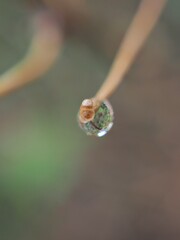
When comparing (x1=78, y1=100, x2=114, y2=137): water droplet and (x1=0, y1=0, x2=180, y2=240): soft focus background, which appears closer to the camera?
(x1=78, y1=100, x2=114, y2=137): water droplet

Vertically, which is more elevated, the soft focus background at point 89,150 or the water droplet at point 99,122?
the soft focus background at point 89,150

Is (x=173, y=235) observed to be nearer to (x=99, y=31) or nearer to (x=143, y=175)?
(x=143, y=175)

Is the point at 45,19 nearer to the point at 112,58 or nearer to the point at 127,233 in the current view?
the point at 112,58

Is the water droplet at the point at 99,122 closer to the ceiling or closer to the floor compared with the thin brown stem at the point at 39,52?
closer to the floor

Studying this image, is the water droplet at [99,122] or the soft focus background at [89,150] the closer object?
the water droplet at [99,122]

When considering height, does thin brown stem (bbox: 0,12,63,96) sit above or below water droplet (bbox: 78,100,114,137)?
above

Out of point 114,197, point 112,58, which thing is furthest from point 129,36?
point 114,197
